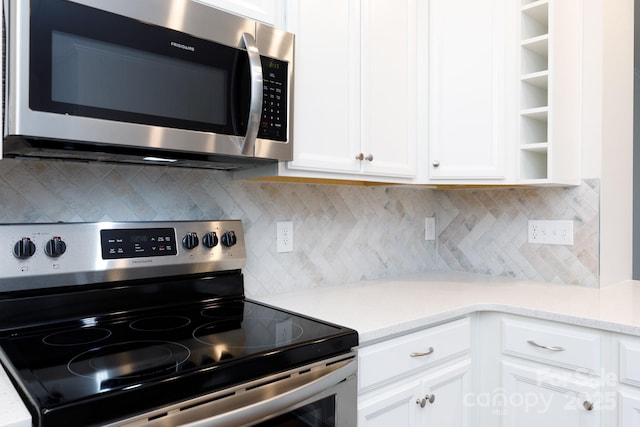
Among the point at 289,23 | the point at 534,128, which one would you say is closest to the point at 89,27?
the point at 289,23

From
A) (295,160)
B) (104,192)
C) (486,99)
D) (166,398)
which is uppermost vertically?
(486,99)

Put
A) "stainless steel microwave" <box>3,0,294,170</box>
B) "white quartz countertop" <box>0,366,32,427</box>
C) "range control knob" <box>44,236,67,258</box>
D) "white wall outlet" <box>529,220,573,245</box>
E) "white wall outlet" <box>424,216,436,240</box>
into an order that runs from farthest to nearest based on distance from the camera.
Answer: "white wall outlet" <box>424,216,436,240</box> < "white wall outlet" <box>529,220,573,245</box> < "range control knob" <box>44,236,67,258</box> < "stainless steel microwave" <box>3,0,294,170</box> < "white quartz countertop" <box>0,366,32,427</box>

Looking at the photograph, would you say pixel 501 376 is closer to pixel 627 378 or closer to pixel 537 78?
pixel 627 378

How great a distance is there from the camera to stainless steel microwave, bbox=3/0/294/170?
3.34 ft

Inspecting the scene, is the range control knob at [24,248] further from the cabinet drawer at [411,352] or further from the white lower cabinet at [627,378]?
the white lower cabinet at [627,378]

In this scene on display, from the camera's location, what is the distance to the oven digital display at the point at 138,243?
1.38 meters

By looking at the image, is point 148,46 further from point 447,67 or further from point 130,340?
point 447,67

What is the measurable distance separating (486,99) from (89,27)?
5.01ft

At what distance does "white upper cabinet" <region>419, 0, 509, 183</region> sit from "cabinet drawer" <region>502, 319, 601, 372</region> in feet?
2.08

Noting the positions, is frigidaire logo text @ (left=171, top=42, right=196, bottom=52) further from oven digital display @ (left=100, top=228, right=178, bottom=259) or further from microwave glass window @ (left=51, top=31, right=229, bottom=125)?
oven digital display @ (left=100, top=228, right=178, bottom=259)

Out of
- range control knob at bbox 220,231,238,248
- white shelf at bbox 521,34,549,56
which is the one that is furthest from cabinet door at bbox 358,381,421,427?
white shelf at bbox 521,34,549,56

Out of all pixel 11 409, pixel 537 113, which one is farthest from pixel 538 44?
pixel 11 409

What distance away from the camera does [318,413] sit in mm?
1207

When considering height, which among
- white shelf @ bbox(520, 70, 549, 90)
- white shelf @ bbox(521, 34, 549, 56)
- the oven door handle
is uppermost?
white shelf @ bbox(521, 34, 549, 56)
